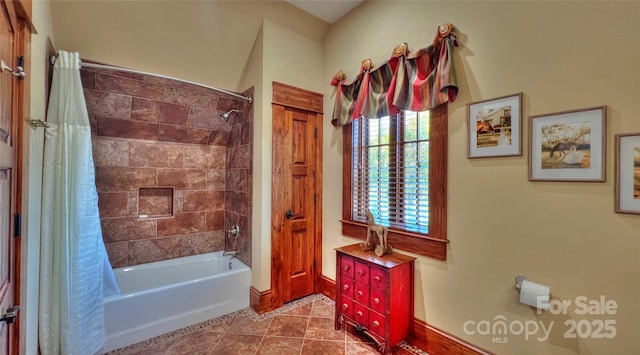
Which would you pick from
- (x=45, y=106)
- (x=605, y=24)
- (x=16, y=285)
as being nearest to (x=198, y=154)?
(x=45, y=106)

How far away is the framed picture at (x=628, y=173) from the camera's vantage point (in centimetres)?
128

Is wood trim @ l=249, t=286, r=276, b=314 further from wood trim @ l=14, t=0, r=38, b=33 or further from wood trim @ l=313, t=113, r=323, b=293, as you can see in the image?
wood trim @ l=14, t=0, r=38, b=33

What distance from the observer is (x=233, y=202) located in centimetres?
321

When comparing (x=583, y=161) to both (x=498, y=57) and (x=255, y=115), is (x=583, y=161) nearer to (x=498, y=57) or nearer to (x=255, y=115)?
(x=498, y=57)

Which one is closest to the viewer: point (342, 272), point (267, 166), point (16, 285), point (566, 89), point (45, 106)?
point (16, 285)

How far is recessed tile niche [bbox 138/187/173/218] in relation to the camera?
293 centimetres

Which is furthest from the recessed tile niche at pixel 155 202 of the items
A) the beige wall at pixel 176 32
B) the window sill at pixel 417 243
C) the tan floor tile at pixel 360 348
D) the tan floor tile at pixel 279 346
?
the tan floor tile at pixel 360 348

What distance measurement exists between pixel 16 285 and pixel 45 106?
1257 millimetres

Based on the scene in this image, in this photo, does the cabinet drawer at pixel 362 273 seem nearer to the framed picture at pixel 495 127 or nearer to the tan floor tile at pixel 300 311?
the tan floor tile at pixel 300 311

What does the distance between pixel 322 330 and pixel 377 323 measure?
55cm

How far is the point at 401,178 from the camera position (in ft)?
7.43

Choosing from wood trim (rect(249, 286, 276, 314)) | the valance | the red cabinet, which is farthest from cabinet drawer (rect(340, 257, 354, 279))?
the valance

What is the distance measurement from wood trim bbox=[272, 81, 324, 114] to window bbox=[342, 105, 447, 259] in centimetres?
47

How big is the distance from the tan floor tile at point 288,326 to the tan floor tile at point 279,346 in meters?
0.06
